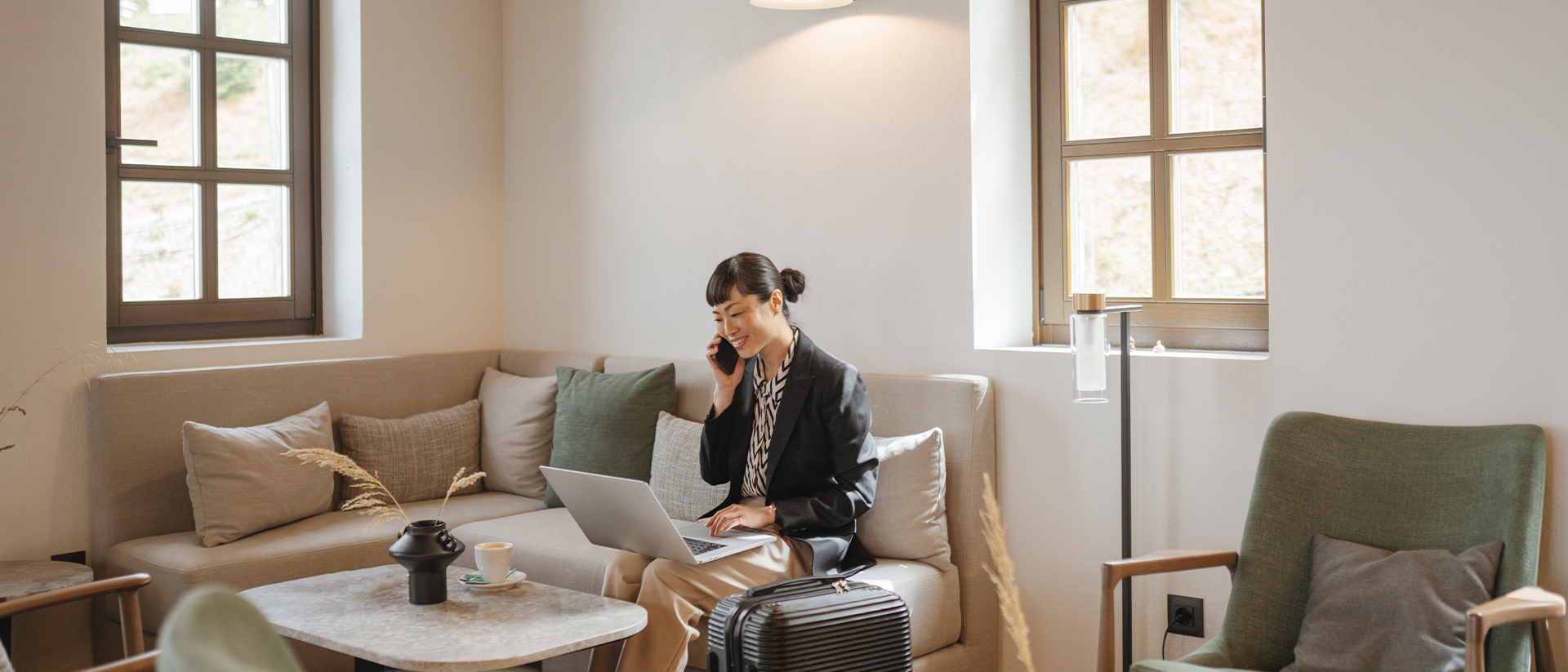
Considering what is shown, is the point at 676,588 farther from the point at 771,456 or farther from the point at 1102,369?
the point at 1102,369

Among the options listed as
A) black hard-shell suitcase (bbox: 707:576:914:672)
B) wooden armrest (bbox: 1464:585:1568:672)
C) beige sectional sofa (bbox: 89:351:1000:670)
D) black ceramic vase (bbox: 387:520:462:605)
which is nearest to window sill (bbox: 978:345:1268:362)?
beige sectional sofa (bbox: 89:351:1000:670)

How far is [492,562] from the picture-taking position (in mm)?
2467

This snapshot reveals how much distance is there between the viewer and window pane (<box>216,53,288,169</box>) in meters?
4.06

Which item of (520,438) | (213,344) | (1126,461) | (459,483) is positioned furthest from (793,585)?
(213,344)

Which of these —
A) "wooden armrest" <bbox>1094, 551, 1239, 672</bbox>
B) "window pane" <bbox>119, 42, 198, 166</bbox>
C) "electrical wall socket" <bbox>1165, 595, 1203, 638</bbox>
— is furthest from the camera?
"window pane" <bbox>119, 42, 198, 166</bbox>

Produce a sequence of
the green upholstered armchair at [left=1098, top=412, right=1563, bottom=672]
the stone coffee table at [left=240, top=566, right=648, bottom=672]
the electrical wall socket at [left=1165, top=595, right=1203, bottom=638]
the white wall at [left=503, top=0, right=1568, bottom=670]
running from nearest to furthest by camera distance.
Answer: the stone coffee table at [left=240, top=566, right=648, bottom=672], the green upholstered armchair at [left=1098, top=412, right=1563, bottom=672], the white wall at [left=503, top=0, right=1568, bottom=670], the electrical wall socket at [left=1165, top=595, right=1203, bottom=638]

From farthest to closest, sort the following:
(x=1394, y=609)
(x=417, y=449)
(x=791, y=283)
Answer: (x=417, y=449)
(x=791, y=283)
(x=1394, y=609)

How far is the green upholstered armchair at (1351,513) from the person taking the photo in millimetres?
2156

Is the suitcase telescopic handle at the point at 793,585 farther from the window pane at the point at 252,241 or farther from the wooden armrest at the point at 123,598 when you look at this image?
the window pane at the point at 252,241

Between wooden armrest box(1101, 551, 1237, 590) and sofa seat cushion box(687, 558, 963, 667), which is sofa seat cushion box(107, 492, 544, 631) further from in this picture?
wooden armrest box(1101, 551, 1237, 590)

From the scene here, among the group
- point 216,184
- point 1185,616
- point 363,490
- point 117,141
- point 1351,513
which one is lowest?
point 1185,616

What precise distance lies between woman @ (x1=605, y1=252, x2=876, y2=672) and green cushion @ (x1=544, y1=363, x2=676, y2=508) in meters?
0.56

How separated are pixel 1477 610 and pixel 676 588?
61.0 inches

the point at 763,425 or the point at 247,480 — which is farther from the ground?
the point at 763,425
